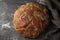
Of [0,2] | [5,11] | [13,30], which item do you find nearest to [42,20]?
[13,30]

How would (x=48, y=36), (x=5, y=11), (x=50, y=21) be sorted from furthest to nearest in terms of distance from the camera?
(x=5, y=11) < (x=50, y=21) < (x=48, y=36)

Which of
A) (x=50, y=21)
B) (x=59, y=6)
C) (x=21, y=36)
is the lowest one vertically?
(x=21, y=36)

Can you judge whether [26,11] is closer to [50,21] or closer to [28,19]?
[28,19]

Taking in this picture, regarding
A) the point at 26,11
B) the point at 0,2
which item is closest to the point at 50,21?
the point at 26,11

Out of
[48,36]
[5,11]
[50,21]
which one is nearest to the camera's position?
[48,36]

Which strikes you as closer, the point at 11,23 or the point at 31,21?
the point at 31,21

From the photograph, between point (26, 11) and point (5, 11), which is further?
point (5, 11)

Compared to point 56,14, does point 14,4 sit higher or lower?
higher
